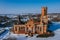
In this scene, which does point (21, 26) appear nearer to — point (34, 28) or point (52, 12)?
point (34, 28)

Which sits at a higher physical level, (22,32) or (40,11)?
(40,11)

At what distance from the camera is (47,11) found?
210 inches

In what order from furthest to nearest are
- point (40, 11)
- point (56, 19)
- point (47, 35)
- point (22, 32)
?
point (56, 19)
point (40, 11)
point (22, 32)
point (47, 35)

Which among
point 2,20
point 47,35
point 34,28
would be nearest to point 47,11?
point 34,28

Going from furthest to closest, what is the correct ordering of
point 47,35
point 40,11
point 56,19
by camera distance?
point 56,19
point 40,11
point 47,35

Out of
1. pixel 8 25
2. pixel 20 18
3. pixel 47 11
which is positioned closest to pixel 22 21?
pixel 20 18

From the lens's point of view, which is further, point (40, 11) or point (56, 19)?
point (56, 19)

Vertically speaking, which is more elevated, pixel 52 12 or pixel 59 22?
pixel 52 12

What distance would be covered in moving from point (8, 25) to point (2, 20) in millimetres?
256

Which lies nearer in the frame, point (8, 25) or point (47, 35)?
point (47, 35)

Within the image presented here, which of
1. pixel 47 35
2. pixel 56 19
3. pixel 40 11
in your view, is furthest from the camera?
pixel 56 19

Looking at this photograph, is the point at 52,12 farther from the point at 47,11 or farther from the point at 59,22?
the point at 59,22

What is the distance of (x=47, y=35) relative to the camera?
449 centimetres

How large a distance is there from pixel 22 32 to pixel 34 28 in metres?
0.41
